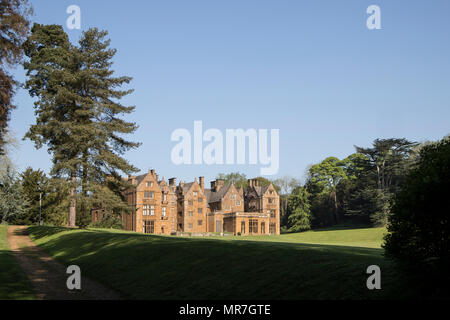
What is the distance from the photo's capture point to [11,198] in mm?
55375

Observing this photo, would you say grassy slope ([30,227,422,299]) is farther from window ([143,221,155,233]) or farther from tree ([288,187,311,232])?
tree ([288,187,311,232])

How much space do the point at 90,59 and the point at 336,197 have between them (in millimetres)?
64634

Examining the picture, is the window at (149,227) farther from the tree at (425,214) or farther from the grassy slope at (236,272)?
the tree at (425,214)

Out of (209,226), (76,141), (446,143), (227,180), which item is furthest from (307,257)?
(227,180)

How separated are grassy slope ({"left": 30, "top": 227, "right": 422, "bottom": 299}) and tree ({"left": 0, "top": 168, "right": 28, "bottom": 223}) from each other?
38056mm

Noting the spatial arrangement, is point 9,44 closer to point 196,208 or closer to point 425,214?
point 425,214

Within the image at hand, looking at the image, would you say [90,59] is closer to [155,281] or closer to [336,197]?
[155,281]

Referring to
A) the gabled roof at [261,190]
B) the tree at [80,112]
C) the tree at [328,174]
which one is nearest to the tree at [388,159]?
the tree at [328,174]

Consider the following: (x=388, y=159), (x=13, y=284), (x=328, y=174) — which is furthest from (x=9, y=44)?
(x=328, y=174)

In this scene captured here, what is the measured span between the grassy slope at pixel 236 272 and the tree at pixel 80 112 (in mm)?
18395

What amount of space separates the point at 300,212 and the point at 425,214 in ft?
260

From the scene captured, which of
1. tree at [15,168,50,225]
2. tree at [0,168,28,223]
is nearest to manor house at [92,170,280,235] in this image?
tree at [15,168,50,225]

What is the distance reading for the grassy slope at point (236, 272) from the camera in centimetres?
1041

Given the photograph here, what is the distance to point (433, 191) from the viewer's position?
26.0ft
